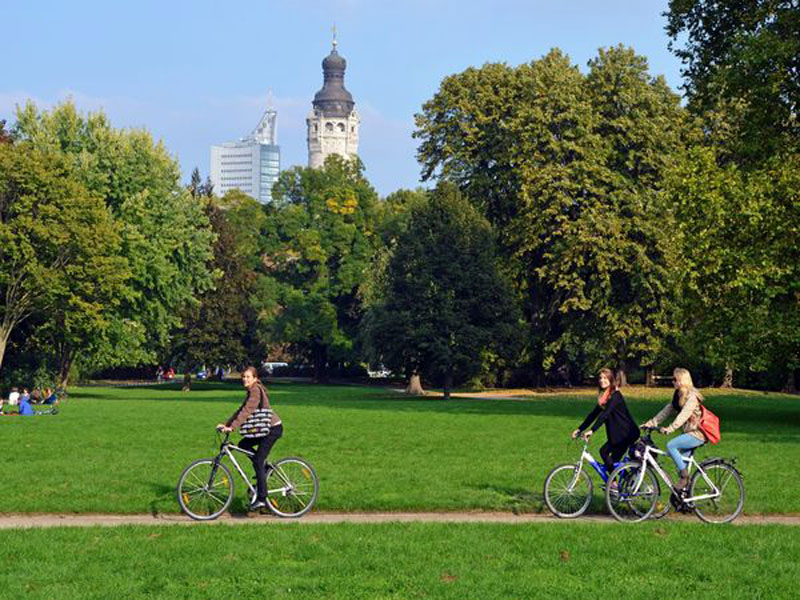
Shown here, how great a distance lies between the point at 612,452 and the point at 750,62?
2082 cm

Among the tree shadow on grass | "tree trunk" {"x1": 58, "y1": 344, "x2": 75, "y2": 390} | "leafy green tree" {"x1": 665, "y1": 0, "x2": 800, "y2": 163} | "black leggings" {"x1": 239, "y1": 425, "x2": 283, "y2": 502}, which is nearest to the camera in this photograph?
"black leggings" {"x1": 239, "y1": 425, "x2": 283, "y2": 502}

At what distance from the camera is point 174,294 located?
63.8 metres

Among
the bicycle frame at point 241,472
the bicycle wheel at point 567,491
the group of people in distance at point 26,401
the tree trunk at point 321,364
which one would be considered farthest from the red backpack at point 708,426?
the tree trunk at point 321,364

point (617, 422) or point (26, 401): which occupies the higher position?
point (617, 422)

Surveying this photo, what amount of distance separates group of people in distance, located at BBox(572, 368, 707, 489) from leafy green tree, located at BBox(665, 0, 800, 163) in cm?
2008

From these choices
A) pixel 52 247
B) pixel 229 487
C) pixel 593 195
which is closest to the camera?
pixel 229 487

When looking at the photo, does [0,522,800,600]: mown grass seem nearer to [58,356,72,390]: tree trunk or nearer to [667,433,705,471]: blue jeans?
[667,433,705,471]: blue jeans

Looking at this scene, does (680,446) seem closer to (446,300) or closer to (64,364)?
(446,300)

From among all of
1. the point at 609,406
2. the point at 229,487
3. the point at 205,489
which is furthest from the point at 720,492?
the point at 205,489

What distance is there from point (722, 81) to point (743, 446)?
12.6 meters

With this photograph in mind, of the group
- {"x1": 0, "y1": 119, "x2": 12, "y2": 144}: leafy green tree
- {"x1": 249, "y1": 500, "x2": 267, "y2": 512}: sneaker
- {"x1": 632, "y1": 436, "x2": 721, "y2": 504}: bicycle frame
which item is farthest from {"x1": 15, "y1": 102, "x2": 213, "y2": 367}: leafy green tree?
{"x1": 632, "y1": 436, "x2": 721, "y2": 504}: bicycle frame

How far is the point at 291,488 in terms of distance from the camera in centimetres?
1620

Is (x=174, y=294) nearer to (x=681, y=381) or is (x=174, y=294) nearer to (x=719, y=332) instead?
(x=719, y=332)

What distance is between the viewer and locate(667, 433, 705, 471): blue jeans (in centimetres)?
1580
